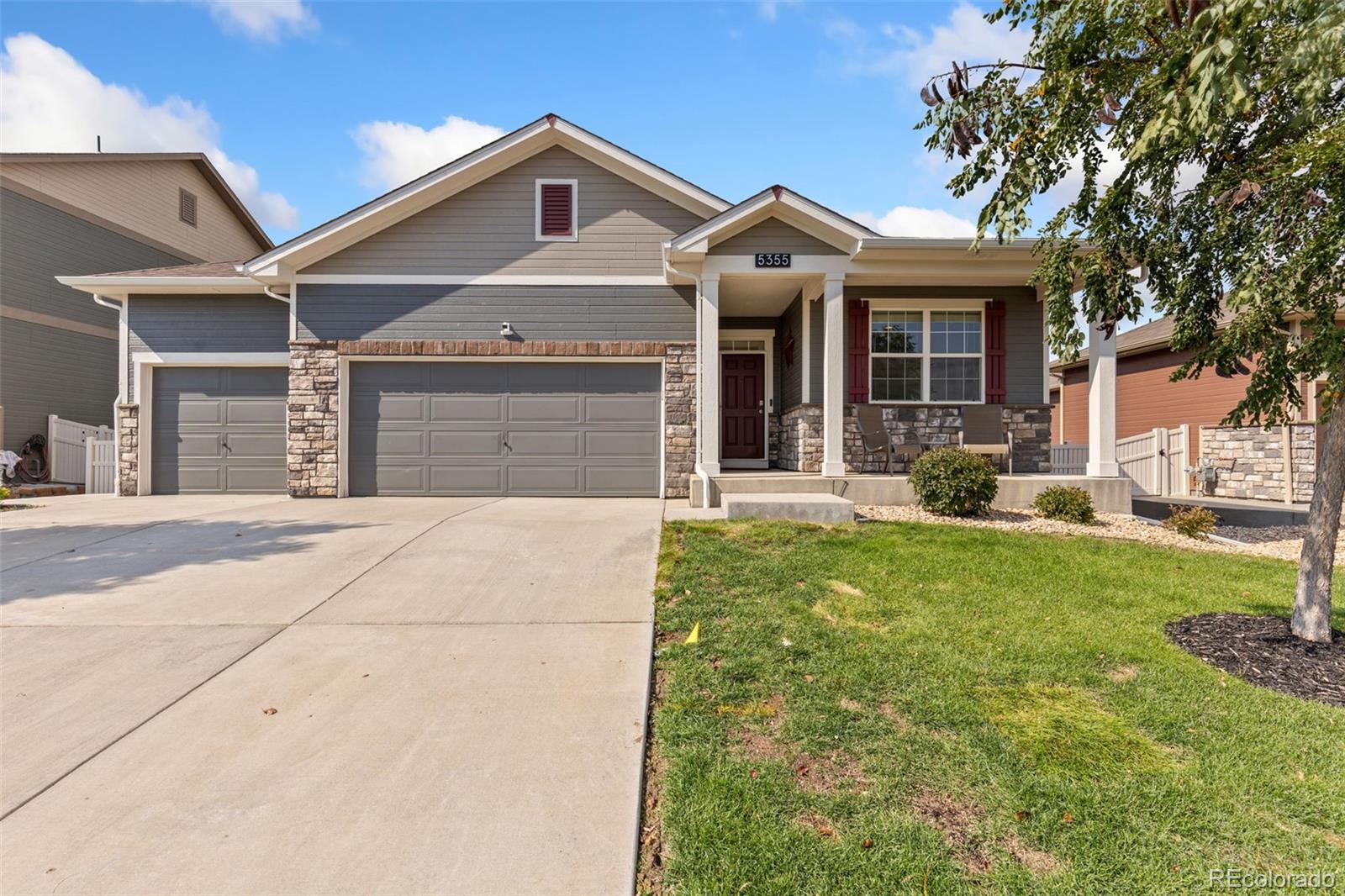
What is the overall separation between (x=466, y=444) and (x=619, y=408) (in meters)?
2.54

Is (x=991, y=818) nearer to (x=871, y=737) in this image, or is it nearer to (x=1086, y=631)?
(x=871, y=737)

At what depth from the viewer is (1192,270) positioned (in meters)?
4.06

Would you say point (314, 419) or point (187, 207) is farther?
point (187, 207)

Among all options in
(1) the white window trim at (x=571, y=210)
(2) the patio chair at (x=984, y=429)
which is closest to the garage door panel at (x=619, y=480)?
(1) the white window trim at (x=571, y=210)

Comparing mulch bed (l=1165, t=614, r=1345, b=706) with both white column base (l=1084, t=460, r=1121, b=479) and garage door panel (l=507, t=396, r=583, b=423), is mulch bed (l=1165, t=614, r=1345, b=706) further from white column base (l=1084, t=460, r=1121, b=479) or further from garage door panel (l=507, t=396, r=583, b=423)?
garage door panel (l=507, t=396, r=583, b=423)

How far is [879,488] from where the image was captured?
8766mm

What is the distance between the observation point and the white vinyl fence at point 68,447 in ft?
41.2

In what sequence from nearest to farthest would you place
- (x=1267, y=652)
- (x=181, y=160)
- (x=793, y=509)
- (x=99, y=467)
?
1. (x=1267, y=652)
2. (x=793, y=509)
3. (x=99, y=467)
4. (x=181, y=160)

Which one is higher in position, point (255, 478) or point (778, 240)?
point (778, 240)

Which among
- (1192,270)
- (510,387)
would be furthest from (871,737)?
(510,387)

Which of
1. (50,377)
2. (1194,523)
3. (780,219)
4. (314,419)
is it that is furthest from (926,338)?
(50,377)

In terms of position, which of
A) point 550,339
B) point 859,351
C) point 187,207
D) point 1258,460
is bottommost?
point 1258,460

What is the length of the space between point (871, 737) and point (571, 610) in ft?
8.00

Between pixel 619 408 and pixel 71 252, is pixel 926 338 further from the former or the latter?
pixel 71 252
